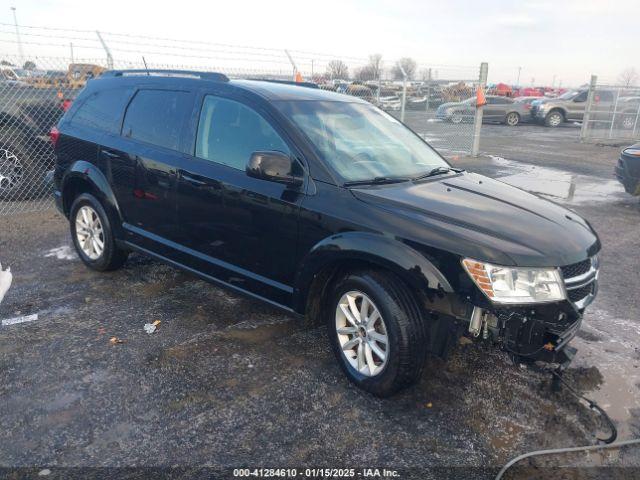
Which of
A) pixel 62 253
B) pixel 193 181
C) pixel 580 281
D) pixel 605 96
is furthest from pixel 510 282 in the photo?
pixel 605 96

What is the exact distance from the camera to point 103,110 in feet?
15.6

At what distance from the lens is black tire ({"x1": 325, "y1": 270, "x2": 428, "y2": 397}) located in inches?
114

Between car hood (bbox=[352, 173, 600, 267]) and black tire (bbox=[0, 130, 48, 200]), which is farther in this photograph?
black tire (bbox=[0, 130, 48, 200])

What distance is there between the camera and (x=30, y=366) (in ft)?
11.3

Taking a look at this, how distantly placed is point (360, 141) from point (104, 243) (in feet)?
8.68

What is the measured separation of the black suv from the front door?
11 millimetres

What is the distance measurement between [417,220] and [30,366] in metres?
2.70

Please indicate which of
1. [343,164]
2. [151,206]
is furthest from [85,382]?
[343,164]

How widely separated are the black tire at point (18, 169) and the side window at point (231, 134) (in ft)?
15.4

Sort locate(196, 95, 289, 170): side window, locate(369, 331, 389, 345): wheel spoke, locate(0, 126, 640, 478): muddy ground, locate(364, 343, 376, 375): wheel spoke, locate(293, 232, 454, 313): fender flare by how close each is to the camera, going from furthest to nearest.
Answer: locate(196, 95, 289, 170): side window, locate(364, 343, 376, 375): wheel spoke, locate(369, 331, 389, 345): wheel spoke, locate(293, 232, 454, 313): fender flare, locate(0, 126, 640, 478): muddy ground

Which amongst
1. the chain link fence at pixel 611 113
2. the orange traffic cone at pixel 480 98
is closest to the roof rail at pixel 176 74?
the orange traffic cone at pixel 480 98

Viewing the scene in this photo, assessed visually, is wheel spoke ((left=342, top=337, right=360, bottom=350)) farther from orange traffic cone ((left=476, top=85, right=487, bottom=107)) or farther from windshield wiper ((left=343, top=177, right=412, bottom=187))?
orange traffic cone ((left=476, top=85, right=487, bottom=107))

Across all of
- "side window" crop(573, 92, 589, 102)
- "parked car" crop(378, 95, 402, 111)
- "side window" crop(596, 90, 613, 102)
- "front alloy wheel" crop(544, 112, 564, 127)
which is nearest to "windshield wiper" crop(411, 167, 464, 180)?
"parked car" crop(378, 95, 402, 111)

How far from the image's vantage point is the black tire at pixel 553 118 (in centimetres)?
2447
